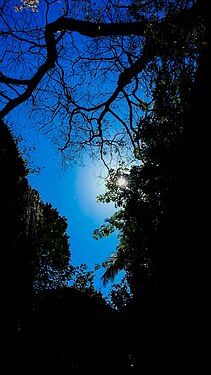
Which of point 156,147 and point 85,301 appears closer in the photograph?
point 156,147

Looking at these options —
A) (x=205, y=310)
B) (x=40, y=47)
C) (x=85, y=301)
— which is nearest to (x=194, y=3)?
(x=40, y=47)

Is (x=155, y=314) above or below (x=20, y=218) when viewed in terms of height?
below

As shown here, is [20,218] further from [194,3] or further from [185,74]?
[194,3]

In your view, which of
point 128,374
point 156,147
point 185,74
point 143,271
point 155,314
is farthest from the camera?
point 128,374

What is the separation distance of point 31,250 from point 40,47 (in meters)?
7.50

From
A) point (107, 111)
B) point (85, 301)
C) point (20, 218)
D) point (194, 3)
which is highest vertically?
point (107, 111)

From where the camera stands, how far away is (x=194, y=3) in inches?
214

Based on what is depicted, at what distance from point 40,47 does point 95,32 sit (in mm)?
2057

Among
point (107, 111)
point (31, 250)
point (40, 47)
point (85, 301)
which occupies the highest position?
point (40, 47)

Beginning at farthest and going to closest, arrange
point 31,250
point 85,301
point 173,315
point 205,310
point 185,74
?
1. point 85,301
2. point 31,250
3. point 185,74
4. point 173,315
5. point 205,310

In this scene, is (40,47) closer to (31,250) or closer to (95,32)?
(95,32)

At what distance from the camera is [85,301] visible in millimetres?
9977

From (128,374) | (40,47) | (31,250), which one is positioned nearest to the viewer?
(128,374)

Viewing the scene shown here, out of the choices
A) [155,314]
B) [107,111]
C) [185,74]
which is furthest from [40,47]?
[155,314]
